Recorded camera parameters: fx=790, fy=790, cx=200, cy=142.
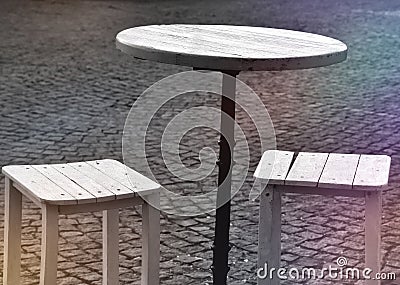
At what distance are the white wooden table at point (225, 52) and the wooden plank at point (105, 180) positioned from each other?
381 mm

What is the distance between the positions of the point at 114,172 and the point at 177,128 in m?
2.51

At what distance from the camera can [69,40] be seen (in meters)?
8.31

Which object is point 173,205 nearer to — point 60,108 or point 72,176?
point 72,176

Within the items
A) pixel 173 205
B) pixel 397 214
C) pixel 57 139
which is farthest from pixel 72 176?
pixel 57 139

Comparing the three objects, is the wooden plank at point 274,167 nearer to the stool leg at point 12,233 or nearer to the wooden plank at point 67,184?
the wooden plank at point 67,184

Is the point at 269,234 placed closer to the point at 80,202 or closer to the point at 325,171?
the point at 325,171

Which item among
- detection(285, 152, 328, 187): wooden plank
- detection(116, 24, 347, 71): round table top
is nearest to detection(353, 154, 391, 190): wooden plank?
detection(285, 152, 328, 187): wooden plank

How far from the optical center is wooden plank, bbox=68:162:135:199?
2252 millimetres

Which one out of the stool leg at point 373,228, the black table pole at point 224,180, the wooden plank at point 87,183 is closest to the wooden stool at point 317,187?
the stool leg at point 373,228

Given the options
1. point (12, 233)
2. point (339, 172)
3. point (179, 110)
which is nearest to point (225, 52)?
point (339, 172)

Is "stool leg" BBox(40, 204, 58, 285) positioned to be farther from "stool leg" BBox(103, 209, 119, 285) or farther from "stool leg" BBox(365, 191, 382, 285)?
"stool leg" BBox(365, 191, 382, 285)

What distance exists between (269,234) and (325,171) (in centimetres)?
26

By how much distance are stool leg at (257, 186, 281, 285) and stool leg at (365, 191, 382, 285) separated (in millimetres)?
267

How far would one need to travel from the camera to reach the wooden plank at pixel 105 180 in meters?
2.25
